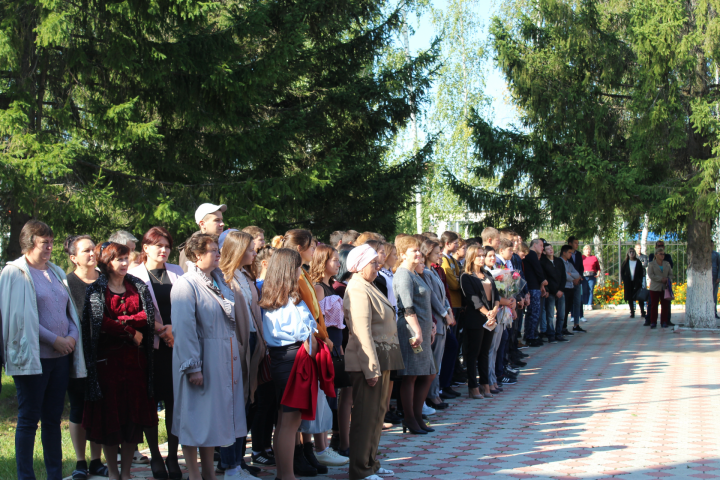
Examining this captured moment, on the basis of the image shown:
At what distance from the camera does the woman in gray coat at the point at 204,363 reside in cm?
479

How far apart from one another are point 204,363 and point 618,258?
21.6 meters

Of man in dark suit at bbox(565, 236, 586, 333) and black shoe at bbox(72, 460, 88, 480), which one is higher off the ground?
man in dark suit at bbox(565, 236, 586, 333)

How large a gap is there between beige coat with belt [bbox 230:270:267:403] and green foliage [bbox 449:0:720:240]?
36.3 feet

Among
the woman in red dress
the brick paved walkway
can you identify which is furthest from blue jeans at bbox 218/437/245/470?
the brick paved walkway

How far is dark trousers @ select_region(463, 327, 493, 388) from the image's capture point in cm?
855

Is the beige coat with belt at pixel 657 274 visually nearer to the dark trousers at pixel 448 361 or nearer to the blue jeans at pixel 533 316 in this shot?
the blue jeans at pixel 533 316

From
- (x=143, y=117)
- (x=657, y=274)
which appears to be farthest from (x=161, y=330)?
(x=657, y=274)

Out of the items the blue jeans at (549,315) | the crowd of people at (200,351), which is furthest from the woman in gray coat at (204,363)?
the blue jeans at (549,315)

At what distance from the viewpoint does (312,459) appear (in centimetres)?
574

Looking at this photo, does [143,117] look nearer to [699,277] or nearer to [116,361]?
[116,361]

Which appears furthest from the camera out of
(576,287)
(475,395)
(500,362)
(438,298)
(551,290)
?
(576,287)

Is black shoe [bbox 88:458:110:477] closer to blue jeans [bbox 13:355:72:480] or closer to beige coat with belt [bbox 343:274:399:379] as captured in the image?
blue jeans [bbox 13:355:72:480]

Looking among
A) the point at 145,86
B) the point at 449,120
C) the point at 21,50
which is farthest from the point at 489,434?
the point at 449,120

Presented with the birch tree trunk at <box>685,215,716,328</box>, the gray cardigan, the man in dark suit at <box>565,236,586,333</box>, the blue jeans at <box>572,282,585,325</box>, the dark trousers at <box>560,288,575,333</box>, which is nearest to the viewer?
the gray cardigan
